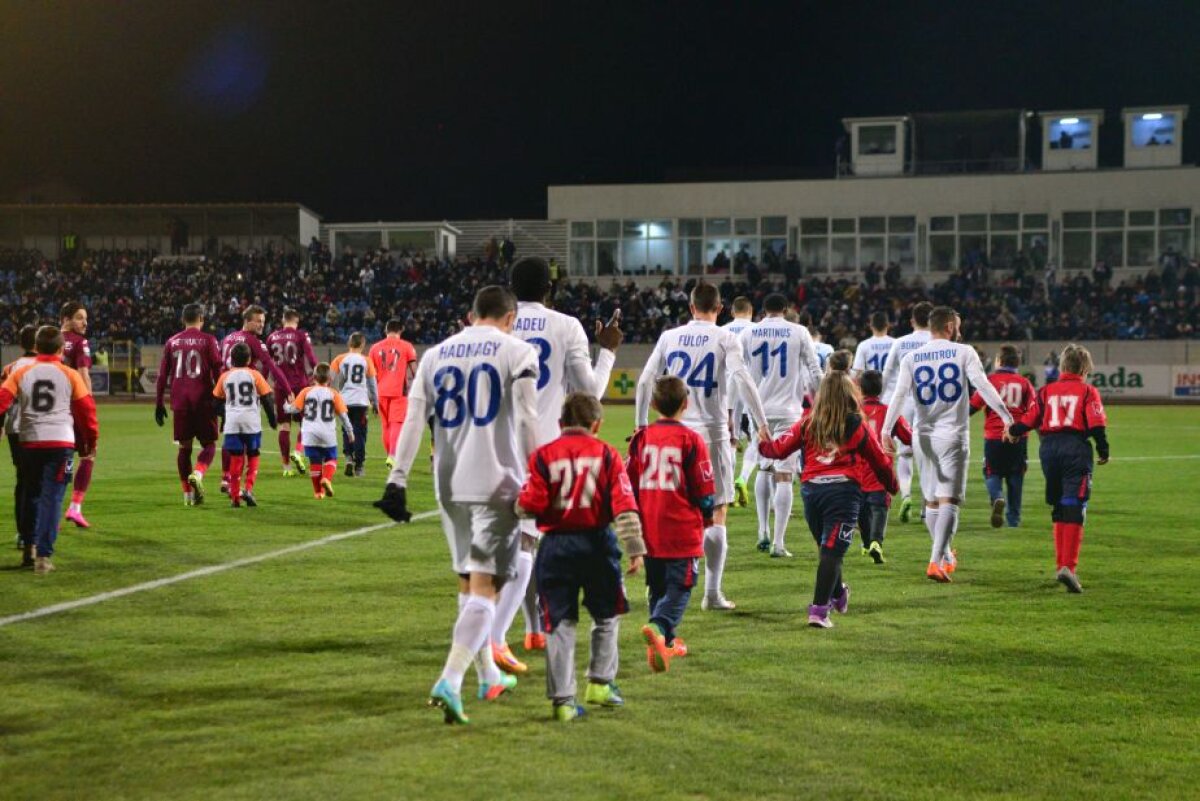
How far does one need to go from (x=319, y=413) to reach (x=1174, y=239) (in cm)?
4706

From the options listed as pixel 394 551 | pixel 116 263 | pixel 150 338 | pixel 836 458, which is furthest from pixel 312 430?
pixel 116 263

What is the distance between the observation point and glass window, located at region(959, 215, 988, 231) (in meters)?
54.8

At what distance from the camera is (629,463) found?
7.61 m

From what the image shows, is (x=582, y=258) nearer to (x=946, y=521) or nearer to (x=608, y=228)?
(x=608, y=228)

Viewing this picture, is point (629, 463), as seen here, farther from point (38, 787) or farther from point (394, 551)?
point (394, 551)

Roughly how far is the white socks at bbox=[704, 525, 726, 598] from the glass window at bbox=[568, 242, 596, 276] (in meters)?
50.6

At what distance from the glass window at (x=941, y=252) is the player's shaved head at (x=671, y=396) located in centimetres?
5041

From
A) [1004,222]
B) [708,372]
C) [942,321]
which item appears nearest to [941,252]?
[1004,222]

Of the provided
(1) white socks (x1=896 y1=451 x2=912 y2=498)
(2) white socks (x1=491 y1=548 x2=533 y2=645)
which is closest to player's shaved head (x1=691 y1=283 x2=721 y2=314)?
(2) white socks (x1=491 y1=548 x2=533 y2=645)

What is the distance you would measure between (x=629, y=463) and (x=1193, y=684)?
3460 millimetres

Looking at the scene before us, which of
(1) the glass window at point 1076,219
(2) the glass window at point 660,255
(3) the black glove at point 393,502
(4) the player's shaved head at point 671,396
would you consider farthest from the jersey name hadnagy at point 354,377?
(1) the glass window at point 1076,219

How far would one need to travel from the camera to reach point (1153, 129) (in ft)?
178

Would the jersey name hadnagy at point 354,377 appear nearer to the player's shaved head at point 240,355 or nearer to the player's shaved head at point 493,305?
the player's shaved head at point 240,355

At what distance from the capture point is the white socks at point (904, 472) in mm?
15188
